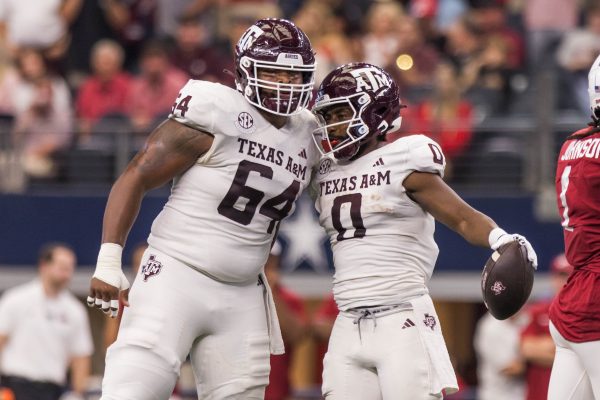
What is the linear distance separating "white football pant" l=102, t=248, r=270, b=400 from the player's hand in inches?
7.5

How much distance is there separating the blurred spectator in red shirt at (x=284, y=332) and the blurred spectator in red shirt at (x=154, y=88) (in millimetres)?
2730

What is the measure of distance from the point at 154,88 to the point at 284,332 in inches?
143

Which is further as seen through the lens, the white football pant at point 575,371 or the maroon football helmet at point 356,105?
the maroon football helmet at point 356,105

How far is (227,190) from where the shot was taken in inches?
227

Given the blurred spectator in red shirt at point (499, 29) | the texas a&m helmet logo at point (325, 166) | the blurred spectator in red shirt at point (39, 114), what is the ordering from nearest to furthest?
1. the texas a&m helmet logo at point (325, 166)
2. the blurred spectator in red shirt at point (39, 114)
3. the blurred spectator in red shirt at point (499, 29)

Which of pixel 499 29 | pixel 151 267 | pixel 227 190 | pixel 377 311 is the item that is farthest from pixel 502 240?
pixel 499 29

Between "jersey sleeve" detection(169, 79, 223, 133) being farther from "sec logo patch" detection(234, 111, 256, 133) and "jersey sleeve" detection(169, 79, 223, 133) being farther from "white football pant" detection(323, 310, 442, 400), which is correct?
"white football pant" detection(323, 310, 442, 400)

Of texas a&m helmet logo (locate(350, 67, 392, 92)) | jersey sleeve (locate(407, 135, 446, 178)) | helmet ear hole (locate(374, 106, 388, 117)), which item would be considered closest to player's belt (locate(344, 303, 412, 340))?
jersey sleeve (locate(407, 135, 446, 178))

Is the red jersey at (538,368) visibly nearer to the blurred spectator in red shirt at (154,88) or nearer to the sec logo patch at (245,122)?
the blurred spectator in red shirt at (154,88)

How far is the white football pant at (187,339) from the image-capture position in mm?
5605

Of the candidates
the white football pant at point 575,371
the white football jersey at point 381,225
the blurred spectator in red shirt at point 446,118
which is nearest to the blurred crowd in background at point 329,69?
the blurred spectator in red shirt at point 446,118

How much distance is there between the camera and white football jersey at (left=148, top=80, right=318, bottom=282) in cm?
574

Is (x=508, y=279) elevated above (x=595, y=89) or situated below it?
below

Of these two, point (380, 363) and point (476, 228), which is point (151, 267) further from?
point (476, 228)
